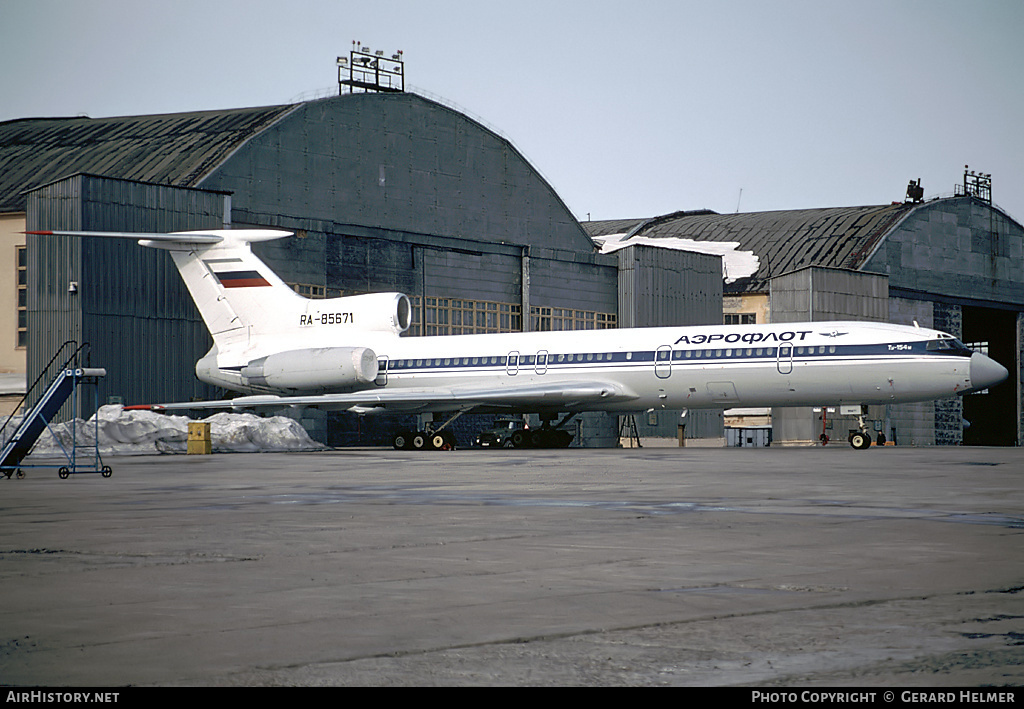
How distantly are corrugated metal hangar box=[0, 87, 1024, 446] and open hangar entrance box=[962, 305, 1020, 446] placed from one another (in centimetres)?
466

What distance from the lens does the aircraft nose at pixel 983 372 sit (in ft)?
110

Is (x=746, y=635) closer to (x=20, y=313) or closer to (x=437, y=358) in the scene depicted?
(x=437, y=358)

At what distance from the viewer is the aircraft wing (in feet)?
119

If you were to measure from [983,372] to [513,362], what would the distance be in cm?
1399

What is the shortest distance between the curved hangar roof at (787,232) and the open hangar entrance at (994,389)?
9169 millimetres

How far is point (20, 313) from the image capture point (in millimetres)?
43656

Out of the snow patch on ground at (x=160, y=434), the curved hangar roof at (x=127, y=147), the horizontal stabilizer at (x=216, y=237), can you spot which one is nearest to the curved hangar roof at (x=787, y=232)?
the curved hangar roof at (x=127, y=147)

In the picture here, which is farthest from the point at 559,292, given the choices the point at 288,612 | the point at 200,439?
the point at 288,612

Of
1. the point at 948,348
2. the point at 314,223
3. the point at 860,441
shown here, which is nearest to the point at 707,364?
the point at 860,441

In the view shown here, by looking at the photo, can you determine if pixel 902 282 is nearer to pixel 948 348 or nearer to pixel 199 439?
pixel 948 348

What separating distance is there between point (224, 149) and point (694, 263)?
23319 millimetres

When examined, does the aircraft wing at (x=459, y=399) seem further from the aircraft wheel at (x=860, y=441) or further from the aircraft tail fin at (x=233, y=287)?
the aircraft wheel at (x=860, y=441)

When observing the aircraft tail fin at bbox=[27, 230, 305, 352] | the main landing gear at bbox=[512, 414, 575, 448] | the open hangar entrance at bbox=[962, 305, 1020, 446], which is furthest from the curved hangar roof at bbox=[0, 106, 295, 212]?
the open hangar entrance at bbox=[962, 305, 1020, 446]

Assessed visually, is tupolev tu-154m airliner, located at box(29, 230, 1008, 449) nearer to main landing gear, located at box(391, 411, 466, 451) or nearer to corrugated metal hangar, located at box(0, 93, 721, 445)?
main landing gear, located at box(391, 411, 466, 451)
